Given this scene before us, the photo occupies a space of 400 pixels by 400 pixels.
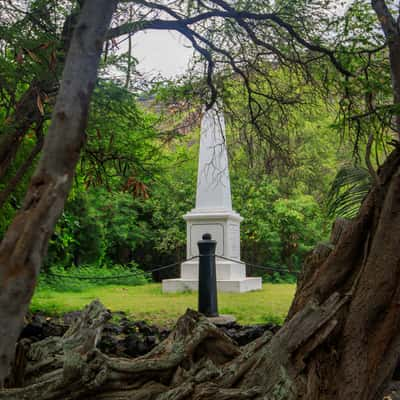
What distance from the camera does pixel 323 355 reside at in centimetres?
290

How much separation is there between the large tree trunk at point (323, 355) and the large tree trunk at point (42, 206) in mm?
1153

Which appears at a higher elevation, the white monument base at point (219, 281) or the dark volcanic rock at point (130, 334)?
the white monument base at point (219, 281)

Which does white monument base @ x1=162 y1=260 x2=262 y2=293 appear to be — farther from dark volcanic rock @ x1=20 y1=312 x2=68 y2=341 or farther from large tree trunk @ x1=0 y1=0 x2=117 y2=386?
large tree trunk @ x1=0 y1=0 x2=117 y2=386

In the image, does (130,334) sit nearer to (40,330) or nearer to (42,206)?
(40,330)

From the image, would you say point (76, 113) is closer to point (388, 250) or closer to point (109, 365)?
point (109, 365)

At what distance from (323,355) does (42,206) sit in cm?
206

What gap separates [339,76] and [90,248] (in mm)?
13721

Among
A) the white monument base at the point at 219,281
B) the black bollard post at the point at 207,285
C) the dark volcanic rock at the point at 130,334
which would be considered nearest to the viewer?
the dark volcanic rock at the point at 130,334

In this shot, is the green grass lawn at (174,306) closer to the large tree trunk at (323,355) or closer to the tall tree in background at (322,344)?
the tall tree in background at (322,344)

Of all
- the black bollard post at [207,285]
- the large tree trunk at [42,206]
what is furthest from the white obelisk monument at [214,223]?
the large tree trunk at [42,206]

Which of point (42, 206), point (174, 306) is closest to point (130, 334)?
point (174, 306)

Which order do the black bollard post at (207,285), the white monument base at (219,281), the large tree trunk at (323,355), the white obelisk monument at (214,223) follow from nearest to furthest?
the large tree trunk at (323,355)
the black bollard post at (207,285)
the white monument base at (219,281)
the white obelisk monument at (214,223)

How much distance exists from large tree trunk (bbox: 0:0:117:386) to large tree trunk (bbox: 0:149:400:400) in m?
1.15

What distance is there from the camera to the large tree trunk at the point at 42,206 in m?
1.76
